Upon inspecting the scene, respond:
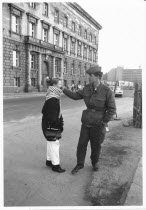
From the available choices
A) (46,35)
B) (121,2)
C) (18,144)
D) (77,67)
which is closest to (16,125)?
(18,144)

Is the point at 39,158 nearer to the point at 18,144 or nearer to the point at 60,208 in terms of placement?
the point at 18,144

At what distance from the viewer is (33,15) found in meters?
24.8

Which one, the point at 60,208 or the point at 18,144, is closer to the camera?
the point at 60,208

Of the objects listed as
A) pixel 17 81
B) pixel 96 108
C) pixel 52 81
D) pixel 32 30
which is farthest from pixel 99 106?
pixel 32 30

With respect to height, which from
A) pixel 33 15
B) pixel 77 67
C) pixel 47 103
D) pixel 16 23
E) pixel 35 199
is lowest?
pixel 35 199

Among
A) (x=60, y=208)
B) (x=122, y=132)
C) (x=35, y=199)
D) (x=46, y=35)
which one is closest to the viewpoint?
(x=60, y=208)

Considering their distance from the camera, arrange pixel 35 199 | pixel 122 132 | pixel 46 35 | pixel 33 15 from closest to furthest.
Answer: pixel 35 199 → pixel 122 132 → pixel 33 15 → pixel 46 35

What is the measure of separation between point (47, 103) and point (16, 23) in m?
22.2

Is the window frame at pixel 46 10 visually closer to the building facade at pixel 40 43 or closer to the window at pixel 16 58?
the building facade at pixel 40 43

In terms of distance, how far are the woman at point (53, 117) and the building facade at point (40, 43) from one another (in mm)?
15760

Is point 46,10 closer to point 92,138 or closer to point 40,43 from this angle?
point 40,43

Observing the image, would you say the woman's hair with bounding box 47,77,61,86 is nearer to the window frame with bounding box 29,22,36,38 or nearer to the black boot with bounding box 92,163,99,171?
the black boot with bounding box 92,163,99,171

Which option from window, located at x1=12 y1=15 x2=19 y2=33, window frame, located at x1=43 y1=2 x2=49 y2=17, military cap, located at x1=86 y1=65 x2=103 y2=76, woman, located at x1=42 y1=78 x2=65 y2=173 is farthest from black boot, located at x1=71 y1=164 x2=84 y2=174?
window frame, located at x1=43 y1=2 x2=49 y2=17

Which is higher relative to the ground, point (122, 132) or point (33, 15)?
point (33, 15)
